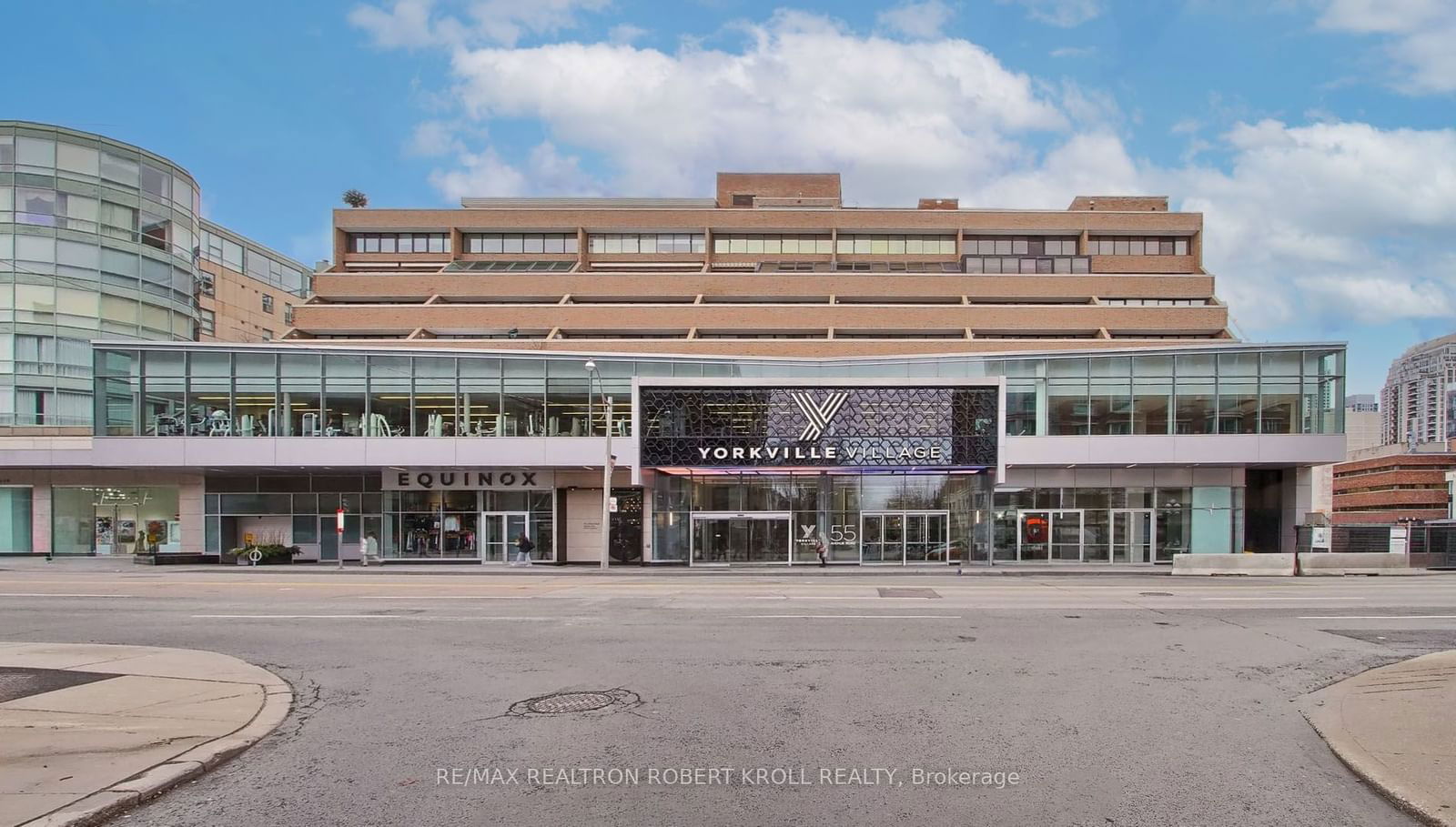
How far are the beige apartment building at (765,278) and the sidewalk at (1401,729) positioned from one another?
38359 millimetres

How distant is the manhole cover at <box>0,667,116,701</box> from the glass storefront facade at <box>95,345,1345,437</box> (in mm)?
24084

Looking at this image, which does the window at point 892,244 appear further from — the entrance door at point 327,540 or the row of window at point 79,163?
the row of window at point 79,163

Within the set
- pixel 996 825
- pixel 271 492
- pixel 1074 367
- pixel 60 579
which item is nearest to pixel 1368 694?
pixel 996 825

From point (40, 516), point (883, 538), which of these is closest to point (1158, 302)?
point (883, 538)

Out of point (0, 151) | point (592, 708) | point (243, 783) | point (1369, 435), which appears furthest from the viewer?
point (1369, 435)

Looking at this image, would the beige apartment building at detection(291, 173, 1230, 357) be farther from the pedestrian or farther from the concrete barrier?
the concrete barrier

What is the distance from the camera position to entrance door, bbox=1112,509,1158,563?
3625 centimetres

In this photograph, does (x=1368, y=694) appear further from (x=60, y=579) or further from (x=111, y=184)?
(x=111, y=184)

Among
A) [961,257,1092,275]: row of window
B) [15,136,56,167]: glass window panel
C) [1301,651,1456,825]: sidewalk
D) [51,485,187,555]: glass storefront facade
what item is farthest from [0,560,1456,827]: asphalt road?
[961,257,1092,275]: row of window

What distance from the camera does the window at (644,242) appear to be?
214 feet

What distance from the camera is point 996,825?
6.65m

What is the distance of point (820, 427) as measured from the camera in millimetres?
33594

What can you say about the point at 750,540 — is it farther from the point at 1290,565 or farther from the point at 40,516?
the point at 40,516

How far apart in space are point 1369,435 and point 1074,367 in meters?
111
